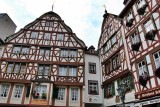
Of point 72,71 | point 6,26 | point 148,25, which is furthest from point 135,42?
point 6,26

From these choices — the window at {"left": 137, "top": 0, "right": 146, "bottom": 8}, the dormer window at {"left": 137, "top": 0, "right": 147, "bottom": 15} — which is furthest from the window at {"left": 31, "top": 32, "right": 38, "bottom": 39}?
the dormer window at {"left": 137, "top": 0, "right": 147, "bottom": 15}

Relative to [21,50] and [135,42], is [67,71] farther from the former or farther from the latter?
[135,42]

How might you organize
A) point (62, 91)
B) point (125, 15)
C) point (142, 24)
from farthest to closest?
point (62, 91), point (125, 15), point (142, 24)

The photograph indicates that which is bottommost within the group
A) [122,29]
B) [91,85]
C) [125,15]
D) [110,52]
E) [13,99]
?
[13,99]

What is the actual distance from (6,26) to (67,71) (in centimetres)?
1264

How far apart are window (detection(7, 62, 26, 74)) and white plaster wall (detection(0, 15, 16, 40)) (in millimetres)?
Result: 6065

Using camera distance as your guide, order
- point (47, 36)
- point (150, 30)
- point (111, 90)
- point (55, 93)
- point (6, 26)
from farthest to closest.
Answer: point (6, 26) < point (47, 36) < point (55, 93) < point (111, 90) < point (150, 30)

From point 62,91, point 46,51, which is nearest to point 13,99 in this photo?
point 62,91

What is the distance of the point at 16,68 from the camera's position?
19.0 m

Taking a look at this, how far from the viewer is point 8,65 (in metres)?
19.0

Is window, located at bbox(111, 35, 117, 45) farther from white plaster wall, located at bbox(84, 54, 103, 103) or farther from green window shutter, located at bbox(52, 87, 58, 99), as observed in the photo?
green window shutter, located at bbox(52, 87, 58, 99)

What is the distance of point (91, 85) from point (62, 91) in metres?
3.61

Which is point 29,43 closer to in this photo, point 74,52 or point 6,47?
point 6,47

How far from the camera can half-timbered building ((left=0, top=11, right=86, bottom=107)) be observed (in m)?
17.6
